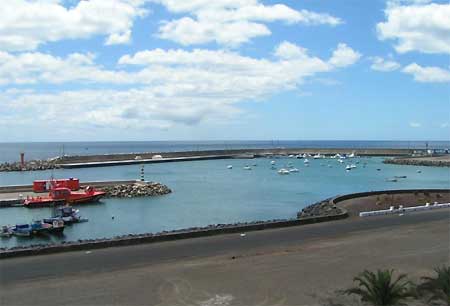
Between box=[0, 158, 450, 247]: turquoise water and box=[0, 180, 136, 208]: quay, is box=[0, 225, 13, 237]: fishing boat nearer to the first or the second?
box=[0, 158, 450, 247]: turquoise water

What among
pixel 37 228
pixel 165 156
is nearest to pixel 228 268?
pixel 37 228

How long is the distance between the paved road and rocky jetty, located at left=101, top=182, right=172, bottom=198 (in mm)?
30961

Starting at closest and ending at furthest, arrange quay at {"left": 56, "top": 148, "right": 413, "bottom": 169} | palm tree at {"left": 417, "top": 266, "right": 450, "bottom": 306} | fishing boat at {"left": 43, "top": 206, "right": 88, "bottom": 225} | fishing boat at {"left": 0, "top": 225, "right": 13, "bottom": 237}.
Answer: palm tree at {"left": 417, "top": 266, "right": 450, "bottom": 306} → fishing boat at {"left": 0, "top": 225, "right": 13, "bottom": 237} → fishing boat at {"left": 43, "top": 206, "right": 88, "bottom": 225} → quay at {"left": 56, "top": 148, "right": 413, "bottom": 169}

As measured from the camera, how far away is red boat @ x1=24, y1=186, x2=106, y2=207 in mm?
43031

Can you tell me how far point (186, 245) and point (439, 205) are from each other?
702 inches

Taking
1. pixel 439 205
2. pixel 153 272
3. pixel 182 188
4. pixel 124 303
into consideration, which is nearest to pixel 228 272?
pixel 153 272

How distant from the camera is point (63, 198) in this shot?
4462cm

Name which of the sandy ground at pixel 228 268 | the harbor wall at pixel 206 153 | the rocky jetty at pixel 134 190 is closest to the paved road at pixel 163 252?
the sandy ground at pixel 228 268

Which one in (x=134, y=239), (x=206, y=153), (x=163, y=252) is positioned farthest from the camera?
(x=206, y=153)

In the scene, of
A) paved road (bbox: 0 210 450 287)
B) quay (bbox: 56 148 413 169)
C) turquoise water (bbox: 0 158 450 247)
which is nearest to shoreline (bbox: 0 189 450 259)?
paved road (bbox: 0 210 450 287)

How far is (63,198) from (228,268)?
3371cm

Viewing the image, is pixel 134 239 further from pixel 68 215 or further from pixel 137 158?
pixel 137 158

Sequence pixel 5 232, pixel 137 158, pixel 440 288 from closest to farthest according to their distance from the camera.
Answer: pixel 440 288
pixel 5 232
pixel 137 158

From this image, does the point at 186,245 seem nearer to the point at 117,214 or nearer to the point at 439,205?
the point at 439,205
